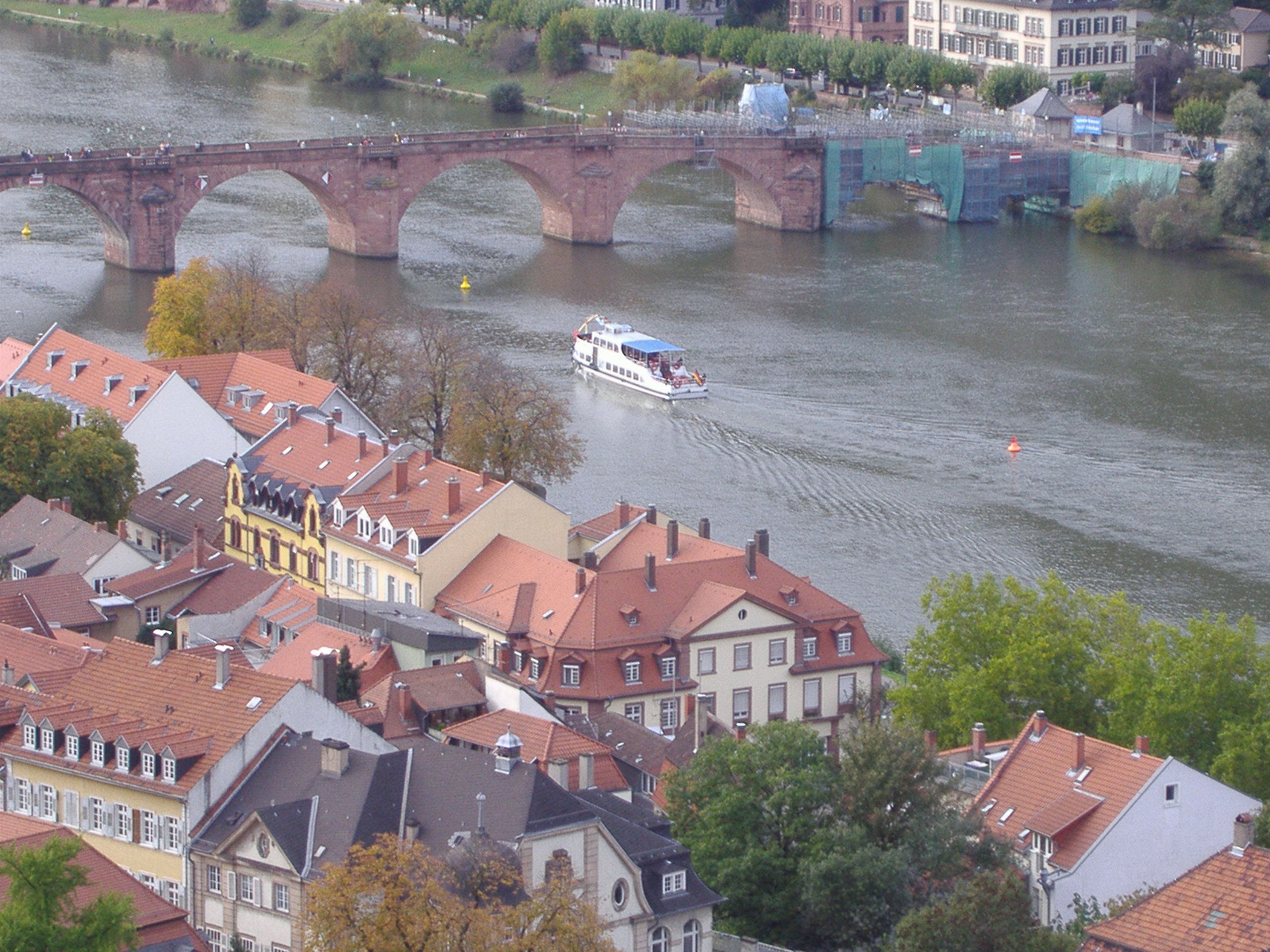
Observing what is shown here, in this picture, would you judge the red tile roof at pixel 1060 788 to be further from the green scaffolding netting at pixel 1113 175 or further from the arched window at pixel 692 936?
the green scaffolding netting at pixel 1113 175

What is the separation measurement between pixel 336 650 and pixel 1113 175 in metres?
95.8

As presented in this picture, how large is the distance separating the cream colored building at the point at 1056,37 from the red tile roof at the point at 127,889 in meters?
126

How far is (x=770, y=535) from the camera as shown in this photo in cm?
8981

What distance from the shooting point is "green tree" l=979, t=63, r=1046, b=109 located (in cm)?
16525

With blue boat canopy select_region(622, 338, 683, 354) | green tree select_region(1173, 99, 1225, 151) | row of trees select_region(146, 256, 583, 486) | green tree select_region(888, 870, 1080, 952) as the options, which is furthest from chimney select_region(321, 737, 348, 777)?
green tree select_region(1173, 99, 1225, 151)

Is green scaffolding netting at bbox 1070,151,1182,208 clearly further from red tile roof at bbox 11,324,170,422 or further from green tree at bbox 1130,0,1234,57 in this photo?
red tile roof at bbox 11,324,170,422

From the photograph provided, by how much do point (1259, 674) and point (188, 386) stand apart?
38809mm

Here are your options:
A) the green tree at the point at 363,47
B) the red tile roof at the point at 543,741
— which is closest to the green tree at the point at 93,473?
the red tile roof at the point at 543,741

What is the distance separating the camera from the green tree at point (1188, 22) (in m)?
166

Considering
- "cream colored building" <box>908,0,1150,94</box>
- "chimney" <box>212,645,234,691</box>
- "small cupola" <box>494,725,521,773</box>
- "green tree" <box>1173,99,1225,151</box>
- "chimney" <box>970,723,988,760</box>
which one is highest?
"cream colored building" <box>908,0,1150,94</box>

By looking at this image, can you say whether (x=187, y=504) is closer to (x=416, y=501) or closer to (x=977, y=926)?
(x=416, y=501)

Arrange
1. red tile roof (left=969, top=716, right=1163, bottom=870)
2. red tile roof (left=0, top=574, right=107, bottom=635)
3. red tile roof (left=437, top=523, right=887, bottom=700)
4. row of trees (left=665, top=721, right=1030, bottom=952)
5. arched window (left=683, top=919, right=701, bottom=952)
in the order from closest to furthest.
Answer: arched window (left=683, top=919, right=701, bottom=952) < row of trees (left=665, top=721, right=1030, bottom=952) < red tile roof (left=969, top=716, right=1163, bottom=870) < red tile roof (left=437, top=523, right=887, bottom=700) < red tile roof (left=0, top=574, right=107, bottom=635)

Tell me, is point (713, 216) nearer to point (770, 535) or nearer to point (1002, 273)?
point (1002, 273)

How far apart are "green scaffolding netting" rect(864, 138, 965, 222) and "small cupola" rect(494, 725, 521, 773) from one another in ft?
333
